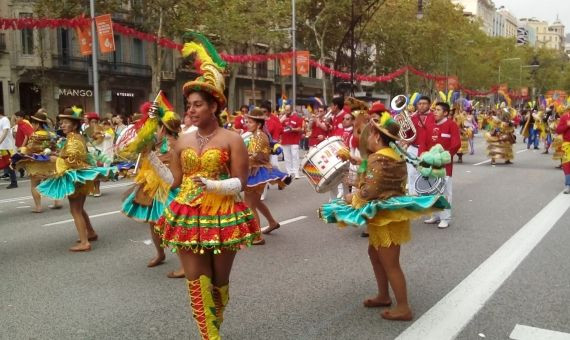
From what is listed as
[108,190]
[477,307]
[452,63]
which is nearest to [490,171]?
[108,190]

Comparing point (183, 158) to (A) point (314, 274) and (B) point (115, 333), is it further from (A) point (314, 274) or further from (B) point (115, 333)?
(A) point (314, 274)

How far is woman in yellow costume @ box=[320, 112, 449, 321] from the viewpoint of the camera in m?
4.34

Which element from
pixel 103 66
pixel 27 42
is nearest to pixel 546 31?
pixel 103 66

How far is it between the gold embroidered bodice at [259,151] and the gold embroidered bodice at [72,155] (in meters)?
2.25

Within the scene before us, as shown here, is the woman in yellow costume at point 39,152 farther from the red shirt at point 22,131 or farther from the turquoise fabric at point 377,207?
the turquoise fabric at point 377,207

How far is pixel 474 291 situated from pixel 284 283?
6.24 ft

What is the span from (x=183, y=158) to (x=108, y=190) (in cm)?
960

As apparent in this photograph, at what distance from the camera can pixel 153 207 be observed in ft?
19.7

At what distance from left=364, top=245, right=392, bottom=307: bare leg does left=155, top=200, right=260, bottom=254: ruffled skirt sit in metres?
1.46

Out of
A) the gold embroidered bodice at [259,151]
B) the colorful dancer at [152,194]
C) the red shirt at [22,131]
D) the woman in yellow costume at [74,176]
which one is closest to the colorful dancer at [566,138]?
the gold embroidered bodice at [259,151]

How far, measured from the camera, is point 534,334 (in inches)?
169

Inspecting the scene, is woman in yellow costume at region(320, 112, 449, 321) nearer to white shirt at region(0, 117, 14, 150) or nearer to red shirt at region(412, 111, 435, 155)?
red shirt at region(412, 111, 435, 155)

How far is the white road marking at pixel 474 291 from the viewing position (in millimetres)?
4387

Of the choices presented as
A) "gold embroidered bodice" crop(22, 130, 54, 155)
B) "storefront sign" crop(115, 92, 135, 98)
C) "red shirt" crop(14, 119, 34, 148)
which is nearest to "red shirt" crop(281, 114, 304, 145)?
"red shirt" crop(14, 119, 34, 148)
